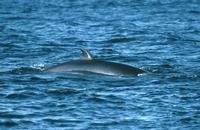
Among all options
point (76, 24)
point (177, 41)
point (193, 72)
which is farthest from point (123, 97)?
point (76, 24)

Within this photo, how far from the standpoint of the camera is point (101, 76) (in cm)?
2530

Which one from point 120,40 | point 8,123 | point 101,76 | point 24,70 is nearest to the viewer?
point 8,123

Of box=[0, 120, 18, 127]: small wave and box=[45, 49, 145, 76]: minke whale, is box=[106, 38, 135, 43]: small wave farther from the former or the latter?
box=[0, 120, 18, 127]: small wave

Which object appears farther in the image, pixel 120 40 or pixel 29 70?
pixel 120 40

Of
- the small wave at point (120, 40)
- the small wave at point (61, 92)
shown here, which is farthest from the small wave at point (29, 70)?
the small wave at point (120, 40)

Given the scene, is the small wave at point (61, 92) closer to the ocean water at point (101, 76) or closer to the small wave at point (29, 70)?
the ocean water at point (101, 76)

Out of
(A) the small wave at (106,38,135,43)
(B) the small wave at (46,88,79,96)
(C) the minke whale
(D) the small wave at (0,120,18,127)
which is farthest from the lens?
(A) the small wave at (106,38,135,43)

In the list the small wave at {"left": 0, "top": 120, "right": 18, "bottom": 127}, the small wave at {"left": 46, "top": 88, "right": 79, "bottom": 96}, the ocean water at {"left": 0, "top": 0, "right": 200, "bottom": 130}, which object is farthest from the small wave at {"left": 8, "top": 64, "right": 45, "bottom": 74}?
the small wave at {"left": 0, "top": 120, "right": 18, "bottom": 127}

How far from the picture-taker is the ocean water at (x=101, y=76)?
2006cm

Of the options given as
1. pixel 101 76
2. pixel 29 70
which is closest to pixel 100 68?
pixel 101 76

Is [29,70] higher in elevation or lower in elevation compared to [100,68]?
lower

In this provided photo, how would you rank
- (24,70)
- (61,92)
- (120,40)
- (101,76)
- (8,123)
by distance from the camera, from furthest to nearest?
(120,40)
(24,70)
(101,76)
(61,92)
(8,123)

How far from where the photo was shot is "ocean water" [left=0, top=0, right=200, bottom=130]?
20.1 m

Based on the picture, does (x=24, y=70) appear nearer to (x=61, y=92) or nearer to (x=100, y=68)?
(x=100, y=68)
